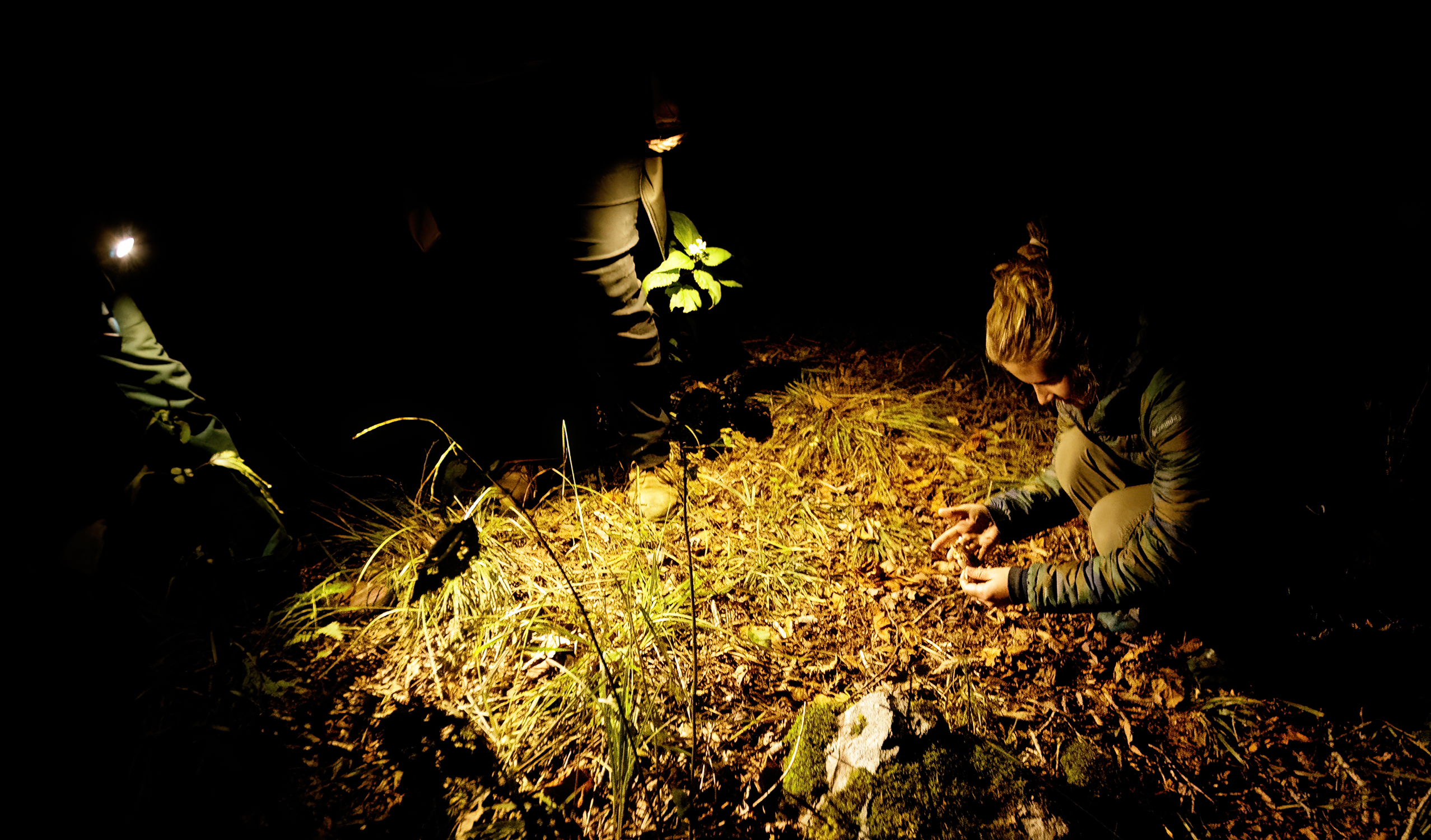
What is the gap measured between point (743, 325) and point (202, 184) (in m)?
3.76

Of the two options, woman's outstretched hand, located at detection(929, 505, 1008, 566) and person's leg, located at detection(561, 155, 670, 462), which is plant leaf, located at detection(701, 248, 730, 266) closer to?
person's leg, located at detection(561, 155, 670, 462)

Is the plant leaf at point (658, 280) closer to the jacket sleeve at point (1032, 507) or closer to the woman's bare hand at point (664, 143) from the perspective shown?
the woman's bare hand at point (664, 143)

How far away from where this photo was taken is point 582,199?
8.68 feet

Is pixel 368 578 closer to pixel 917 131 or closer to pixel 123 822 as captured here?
pixel 123 822

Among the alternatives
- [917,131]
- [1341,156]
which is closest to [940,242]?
[917,131]

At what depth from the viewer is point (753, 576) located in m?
2.61

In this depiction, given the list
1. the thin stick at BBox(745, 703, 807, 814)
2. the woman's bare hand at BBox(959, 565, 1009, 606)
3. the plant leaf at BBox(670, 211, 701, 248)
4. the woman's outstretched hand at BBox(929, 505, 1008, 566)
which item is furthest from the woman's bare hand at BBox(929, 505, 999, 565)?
the plant leaf at BBox(670, 211, 701, 248)

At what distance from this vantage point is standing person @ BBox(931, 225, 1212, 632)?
5.43 feet

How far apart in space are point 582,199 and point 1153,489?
2634 millimetres

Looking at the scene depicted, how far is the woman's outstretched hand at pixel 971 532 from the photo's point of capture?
243 centimetres

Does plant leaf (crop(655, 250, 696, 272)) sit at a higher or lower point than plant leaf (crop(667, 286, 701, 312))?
higher

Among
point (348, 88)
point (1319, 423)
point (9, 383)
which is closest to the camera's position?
point (1319, 423)

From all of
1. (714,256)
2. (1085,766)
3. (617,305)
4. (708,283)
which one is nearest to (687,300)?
(708,283)

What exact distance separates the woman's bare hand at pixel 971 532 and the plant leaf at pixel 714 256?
5.89ft
